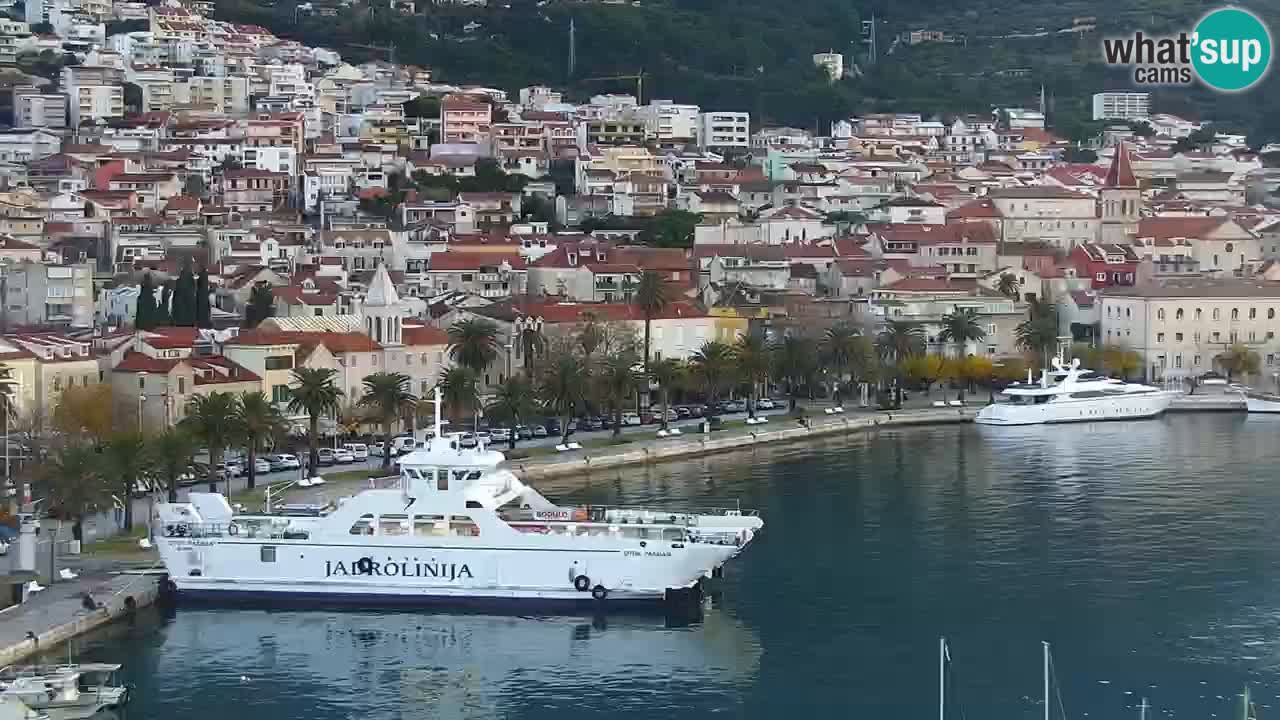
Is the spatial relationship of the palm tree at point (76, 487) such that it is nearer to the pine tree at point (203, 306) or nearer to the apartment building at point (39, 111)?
the pine tree at point (203, 306)

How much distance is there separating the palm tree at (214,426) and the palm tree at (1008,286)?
32.5 meters

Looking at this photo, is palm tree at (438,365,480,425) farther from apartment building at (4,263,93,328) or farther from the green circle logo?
the green circle logo

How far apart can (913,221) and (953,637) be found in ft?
181

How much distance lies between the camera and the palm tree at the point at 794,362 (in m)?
65.9

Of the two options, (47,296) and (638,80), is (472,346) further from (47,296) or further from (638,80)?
(638,80)

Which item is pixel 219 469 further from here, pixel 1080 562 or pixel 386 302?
pixel 1080 562

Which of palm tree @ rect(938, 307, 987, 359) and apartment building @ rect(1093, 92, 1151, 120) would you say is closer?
palm tree @ rect(938, 307, 987, 359)

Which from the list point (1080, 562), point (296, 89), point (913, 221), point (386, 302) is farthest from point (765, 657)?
point (296, 89)

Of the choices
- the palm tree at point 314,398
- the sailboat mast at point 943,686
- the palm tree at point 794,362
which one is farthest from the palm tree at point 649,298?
the sailboat mast at point 943,686

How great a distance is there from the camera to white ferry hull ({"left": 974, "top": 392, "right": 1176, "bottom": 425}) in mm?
65812

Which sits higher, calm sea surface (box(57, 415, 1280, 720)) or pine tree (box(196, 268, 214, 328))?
pine tree (box(196, 268, 214, 328))

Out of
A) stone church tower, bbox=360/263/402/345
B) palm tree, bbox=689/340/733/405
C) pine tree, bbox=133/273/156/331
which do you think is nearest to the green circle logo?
palm tree, bbox=689/340/733/405

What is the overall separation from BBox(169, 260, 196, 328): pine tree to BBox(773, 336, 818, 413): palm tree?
1379 centimetres

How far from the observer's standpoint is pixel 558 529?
39.8 meters
